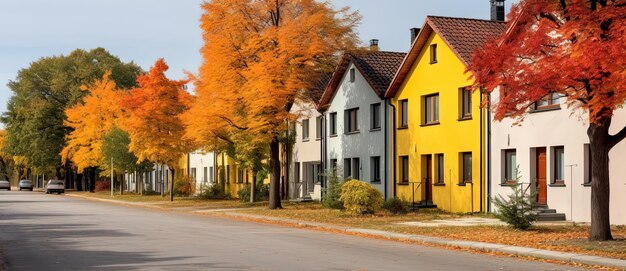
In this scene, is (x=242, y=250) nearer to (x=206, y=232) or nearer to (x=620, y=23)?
(x=206, y=232)

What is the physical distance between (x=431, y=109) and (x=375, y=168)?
604cm

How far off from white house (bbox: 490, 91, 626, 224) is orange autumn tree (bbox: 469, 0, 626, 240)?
5683 mm

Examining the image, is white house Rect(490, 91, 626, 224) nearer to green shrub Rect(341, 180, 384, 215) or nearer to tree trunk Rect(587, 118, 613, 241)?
green shrub Rect(341, 180, 384, 215)

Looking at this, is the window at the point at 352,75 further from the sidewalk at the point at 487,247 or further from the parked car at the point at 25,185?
the parked car at the point at 25,185

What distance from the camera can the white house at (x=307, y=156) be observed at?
47812 mm

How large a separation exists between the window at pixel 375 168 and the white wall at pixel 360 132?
0.52ft

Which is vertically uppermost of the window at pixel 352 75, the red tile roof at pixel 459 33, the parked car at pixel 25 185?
the red tile roof at pixel 459 33

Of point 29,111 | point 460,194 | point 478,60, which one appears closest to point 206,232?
point 478,60

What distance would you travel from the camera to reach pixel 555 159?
2880cm

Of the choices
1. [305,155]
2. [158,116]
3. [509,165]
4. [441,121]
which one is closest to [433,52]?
[441,121]

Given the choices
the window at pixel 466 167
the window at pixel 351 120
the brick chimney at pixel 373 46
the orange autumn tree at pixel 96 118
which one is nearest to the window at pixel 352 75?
the window at pixel 351 120

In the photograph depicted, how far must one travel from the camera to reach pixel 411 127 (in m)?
→ 37.7

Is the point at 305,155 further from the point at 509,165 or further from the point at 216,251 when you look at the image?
the point at 216,251

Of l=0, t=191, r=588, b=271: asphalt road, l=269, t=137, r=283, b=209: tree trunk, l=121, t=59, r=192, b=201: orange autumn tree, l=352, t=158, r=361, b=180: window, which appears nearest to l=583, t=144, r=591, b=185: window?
l=0, t=191, r=588, b=271: asphalt road
